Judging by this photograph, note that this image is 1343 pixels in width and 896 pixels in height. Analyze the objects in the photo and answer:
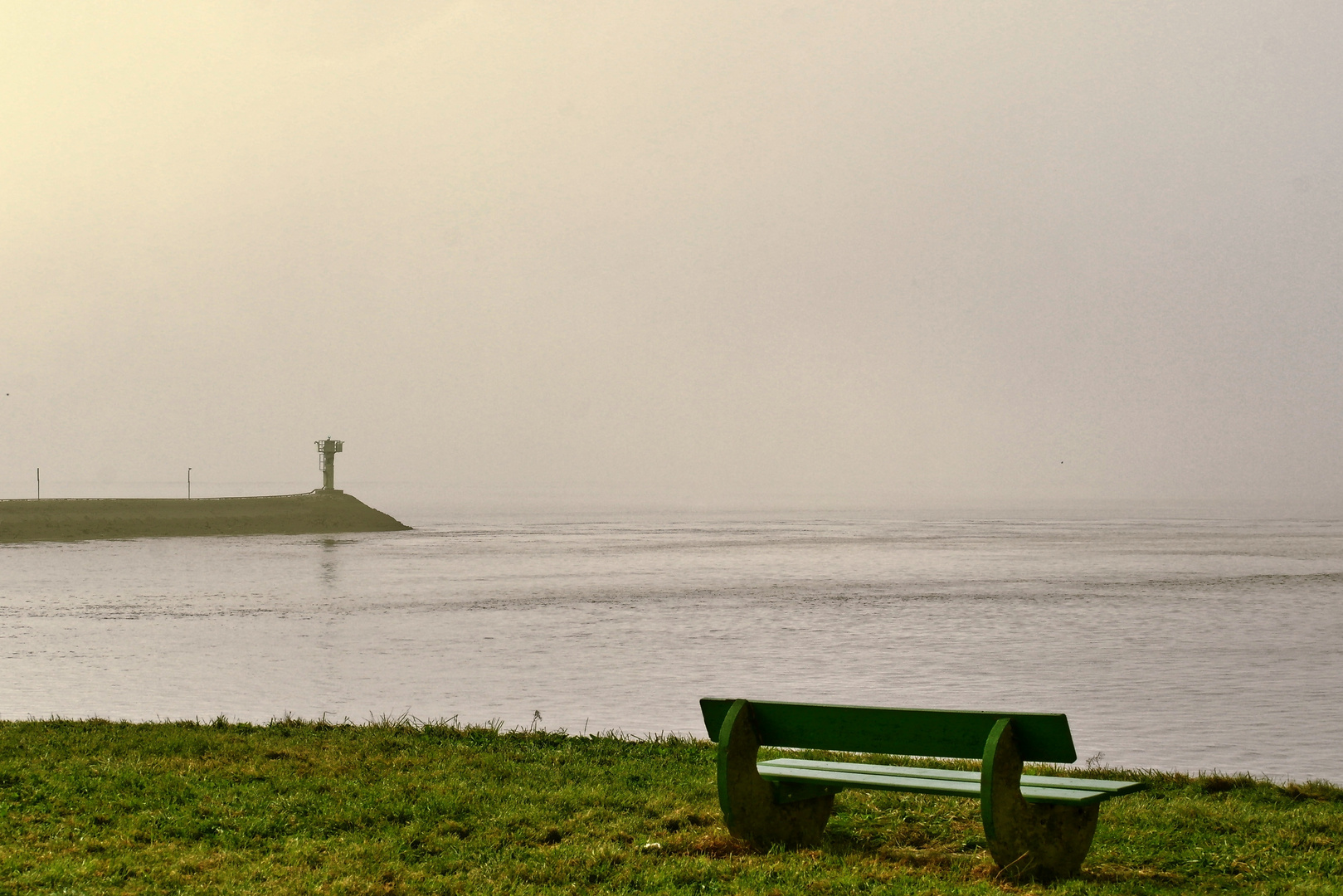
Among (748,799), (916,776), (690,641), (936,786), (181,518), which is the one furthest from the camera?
(181,518)

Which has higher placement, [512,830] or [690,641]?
[512,830]

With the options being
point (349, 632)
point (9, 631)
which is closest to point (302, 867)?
point (349, 632)

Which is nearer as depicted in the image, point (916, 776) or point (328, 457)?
point (916, 776)

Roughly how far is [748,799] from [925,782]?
112 cm

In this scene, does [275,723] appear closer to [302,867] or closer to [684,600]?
[302,867]

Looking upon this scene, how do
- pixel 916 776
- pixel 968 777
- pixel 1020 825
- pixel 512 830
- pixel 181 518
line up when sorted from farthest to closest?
1. pixel 181 518
2. pixel 512 830
3. pixel 916 776
4. pixel 968 777
5. pixel 1020 825

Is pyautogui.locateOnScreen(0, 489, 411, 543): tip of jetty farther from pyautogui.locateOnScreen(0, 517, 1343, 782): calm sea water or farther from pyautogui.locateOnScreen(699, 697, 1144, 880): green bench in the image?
pyautogui.locateOnScreen(699, 697, 1144, 880): green bench

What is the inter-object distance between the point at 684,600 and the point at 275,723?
101 ft

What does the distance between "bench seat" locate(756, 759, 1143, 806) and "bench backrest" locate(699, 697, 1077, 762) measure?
199 mm

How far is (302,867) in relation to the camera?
6.88m

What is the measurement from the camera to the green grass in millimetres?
6664

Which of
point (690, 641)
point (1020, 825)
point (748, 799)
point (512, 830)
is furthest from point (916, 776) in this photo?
point (690, 641)

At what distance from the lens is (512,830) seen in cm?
785

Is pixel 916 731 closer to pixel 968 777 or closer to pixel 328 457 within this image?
pixel 968 777
